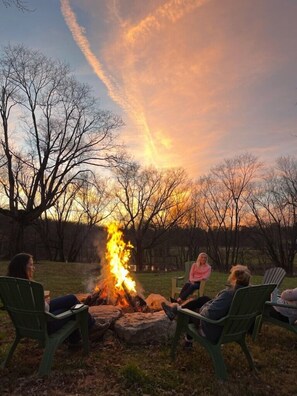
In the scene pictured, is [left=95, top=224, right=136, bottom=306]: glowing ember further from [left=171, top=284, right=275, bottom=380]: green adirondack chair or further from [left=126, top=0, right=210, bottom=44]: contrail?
[left=126, top=0, right=210, bottom=44]: contrail

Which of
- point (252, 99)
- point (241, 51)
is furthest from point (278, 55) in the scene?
point (252, 99)

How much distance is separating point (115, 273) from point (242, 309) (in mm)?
4277

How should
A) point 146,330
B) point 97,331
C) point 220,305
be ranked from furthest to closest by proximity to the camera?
1. point 146,330
2. point 97,331
3. point 220,305

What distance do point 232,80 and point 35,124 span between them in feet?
53.2

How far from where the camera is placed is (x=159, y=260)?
49.8m

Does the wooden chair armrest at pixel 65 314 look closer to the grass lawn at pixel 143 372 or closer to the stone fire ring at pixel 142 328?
the grass lawn at pixel 143 372

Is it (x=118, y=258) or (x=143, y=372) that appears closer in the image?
(x=143, y=372)

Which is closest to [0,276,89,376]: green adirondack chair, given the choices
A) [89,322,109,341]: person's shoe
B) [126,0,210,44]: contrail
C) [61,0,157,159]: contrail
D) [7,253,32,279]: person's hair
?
[7,253,32,279]: person's hair

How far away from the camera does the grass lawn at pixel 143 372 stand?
3.64 meters

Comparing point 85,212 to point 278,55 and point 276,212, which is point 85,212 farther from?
point 278,55

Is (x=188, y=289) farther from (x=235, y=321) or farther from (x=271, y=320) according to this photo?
(x=235, y=321)

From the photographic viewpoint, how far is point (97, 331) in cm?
509

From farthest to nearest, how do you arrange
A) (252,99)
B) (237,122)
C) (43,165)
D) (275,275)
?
(43,165) → (237,122) → (252,99) → (275,275)

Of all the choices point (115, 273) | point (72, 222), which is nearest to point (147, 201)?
point (72, 222)
